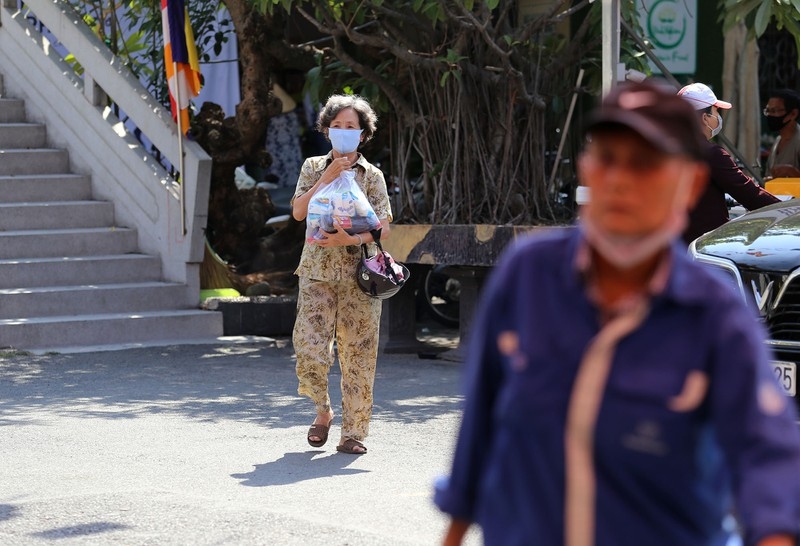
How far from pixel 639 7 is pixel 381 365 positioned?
5.32 metres

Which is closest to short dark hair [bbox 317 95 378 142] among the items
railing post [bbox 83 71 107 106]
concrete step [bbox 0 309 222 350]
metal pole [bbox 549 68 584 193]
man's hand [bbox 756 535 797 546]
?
metal pole [bbox 549 68 584 193]

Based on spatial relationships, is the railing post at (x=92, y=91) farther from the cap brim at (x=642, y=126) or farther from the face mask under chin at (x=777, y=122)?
the cap brim at (x=642, y=126)

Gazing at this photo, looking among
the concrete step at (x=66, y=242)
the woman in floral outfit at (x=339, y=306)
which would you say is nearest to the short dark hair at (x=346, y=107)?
the woman in floral outfit at (x=339, y=306)

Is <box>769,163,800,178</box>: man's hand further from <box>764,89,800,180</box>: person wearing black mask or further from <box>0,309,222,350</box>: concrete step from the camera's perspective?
<box>0,309,222,350</box>: concrete step

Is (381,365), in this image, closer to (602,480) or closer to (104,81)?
(104,81)

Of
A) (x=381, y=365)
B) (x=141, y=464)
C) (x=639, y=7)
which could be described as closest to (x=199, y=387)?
(x=381, y=365)

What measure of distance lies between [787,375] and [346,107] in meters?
2.62

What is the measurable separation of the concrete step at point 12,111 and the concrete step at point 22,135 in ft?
1.07

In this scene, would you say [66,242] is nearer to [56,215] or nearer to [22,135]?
[56,215]

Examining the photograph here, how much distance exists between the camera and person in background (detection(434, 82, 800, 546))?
7.63ft

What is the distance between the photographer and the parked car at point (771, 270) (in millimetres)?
6320

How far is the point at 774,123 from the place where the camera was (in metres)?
11.0

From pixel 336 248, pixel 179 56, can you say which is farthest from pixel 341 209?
pixel 179 56

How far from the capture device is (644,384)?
7.61 ft
